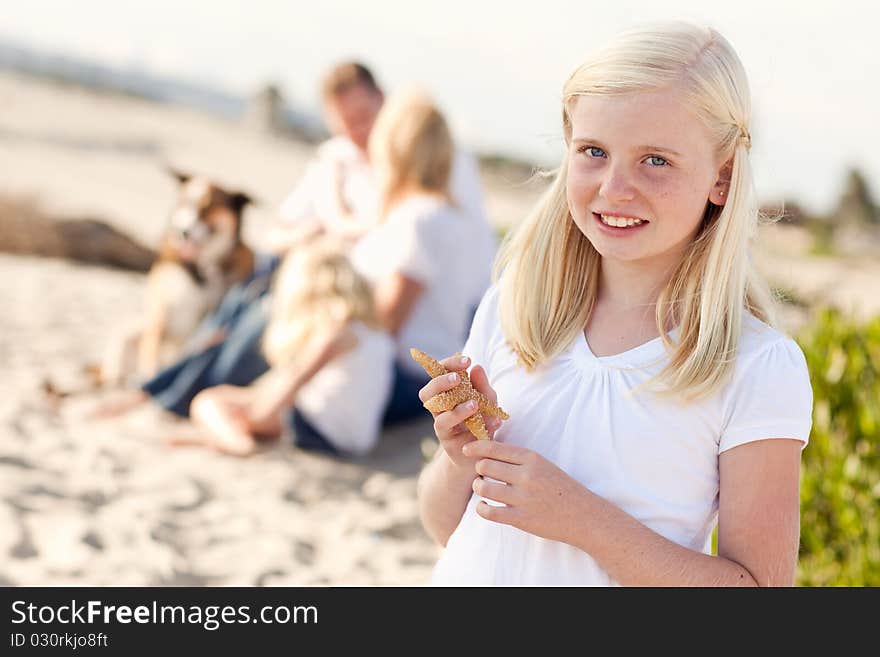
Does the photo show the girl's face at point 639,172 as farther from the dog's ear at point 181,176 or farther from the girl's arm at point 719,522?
the dog's ear at point 181,176

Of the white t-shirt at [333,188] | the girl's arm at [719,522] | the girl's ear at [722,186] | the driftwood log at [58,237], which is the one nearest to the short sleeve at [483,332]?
the girl's arm at [719,522]

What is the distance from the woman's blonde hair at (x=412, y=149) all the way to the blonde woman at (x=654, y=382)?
294cm

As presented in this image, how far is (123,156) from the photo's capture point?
542 inches

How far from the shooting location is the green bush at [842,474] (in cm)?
308

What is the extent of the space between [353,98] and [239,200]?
0.76 m

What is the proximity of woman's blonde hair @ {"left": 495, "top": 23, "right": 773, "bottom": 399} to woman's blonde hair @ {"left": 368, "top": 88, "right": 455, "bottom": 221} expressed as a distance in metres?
2.91

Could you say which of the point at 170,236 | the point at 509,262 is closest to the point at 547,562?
the point at 509,262

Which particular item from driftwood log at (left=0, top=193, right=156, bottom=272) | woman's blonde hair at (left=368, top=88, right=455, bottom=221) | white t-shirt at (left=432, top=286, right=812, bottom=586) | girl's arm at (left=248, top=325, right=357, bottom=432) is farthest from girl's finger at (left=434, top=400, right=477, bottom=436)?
driftwood log at (left=0, top=193, right=156, bottom=272)

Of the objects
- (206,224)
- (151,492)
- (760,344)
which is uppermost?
(760,344)

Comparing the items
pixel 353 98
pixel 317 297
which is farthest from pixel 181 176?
pixel 317 297

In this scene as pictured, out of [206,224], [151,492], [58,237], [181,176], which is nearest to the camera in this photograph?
[151,492]

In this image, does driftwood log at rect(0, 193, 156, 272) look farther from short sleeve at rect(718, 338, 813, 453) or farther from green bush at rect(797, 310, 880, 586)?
short sleeve at rect(718, 338, 813, 453)

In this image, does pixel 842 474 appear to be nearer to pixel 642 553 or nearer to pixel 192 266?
pixel 642 553

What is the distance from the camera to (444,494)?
5.23 feet
